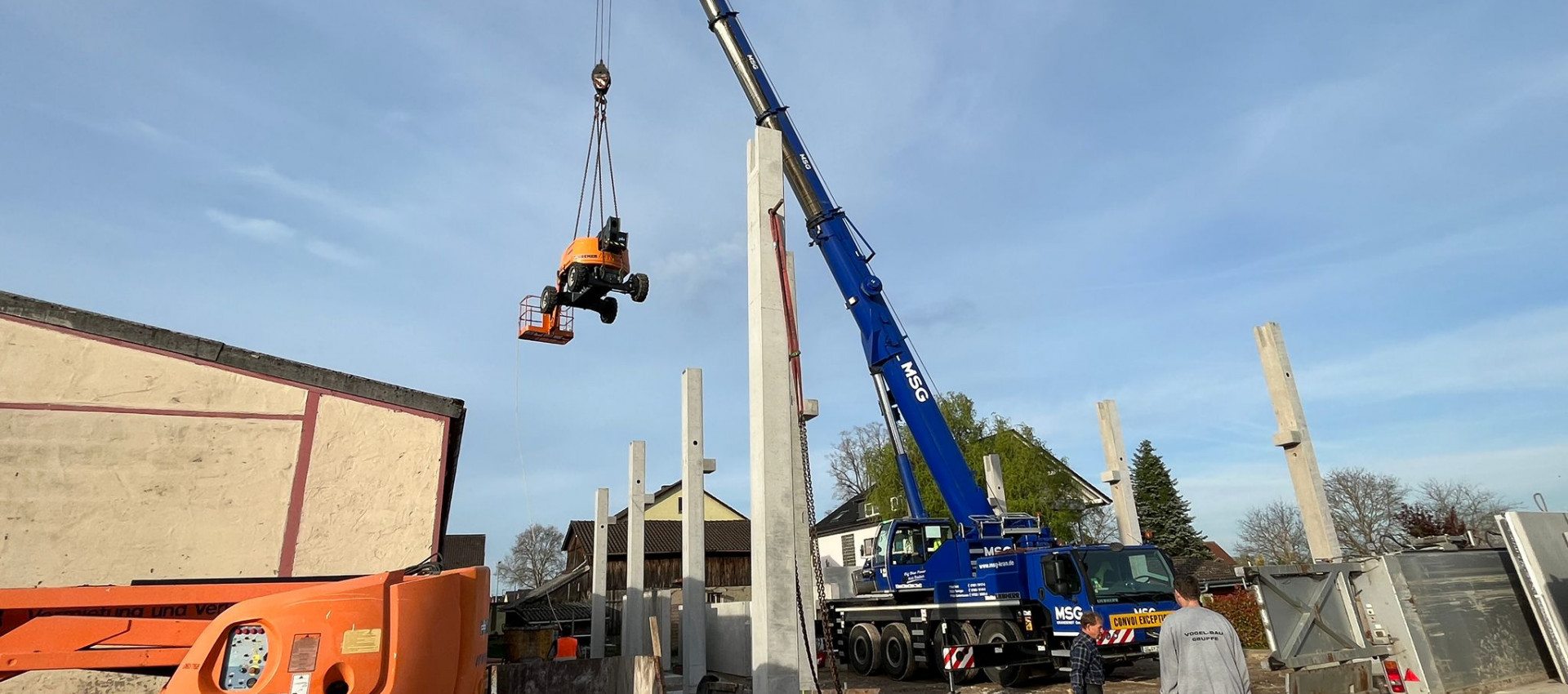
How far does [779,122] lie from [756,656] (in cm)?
1230

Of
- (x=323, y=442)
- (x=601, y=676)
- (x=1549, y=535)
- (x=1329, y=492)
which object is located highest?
(x=1329, y=492)

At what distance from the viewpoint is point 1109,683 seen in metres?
13.1

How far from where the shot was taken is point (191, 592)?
19.3 feet

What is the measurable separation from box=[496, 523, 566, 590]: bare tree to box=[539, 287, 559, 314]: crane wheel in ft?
234

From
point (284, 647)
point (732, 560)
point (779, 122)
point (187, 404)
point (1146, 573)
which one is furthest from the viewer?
point (732, 560)

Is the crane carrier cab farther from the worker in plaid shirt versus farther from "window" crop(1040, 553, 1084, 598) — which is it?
the worker in plaid shirt

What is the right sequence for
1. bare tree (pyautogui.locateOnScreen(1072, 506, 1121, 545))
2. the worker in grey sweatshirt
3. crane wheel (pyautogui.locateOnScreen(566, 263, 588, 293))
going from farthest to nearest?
bare tree (pyautogui.locateOnScreen(1072, 506, 1121, 545)) → crane wheel (pyautogui.locateOnScreen(566, 263, 588, 293)) → the worker in grey sweatshirt

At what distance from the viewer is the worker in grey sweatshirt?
210 inches

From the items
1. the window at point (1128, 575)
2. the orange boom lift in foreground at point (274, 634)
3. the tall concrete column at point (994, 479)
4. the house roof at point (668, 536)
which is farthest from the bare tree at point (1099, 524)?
the orange boom lift in foreground at point (274, 634)

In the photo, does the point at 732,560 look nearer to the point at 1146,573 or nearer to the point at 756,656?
the point at 1146,573

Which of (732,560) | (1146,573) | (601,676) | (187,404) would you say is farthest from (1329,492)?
(187,404)

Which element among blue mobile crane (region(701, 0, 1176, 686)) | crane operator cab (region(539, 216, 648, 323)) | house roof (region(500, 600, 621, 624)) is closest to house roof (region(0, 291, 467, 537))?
crane operator cab (region(539, 216, 648, 323))

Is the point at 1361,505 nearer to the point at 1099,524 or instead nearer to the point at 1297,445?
the point at 1099,524

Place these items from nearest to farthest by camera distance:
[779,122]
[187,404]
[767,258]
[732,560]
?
[767,258], [187,404], [779,122], [732,560]
